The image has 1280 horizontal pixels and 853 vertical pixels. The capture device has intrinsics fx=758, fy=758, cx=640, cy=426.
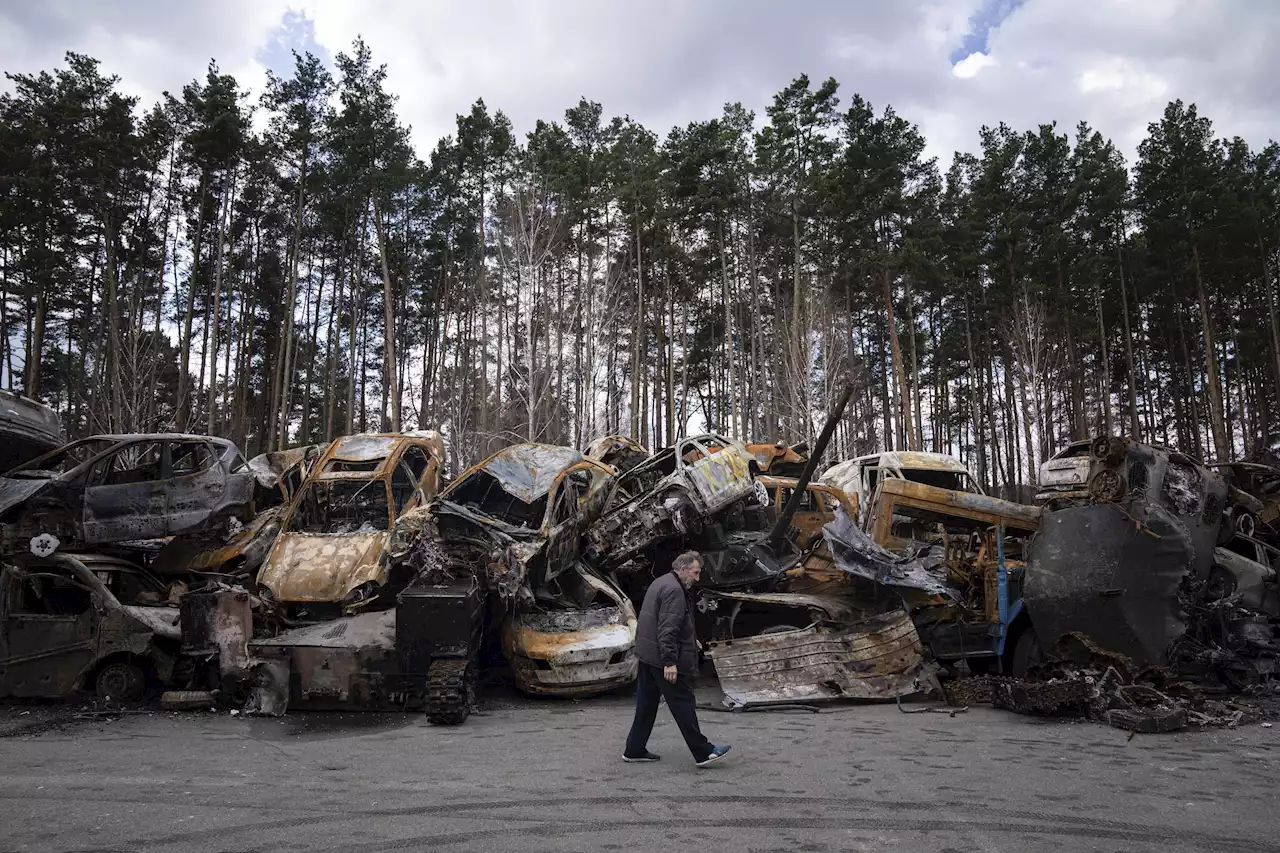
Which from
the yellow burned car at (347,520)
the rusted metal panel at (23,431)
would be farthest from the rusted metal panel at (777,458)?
the rusted metal panel at (23,431)

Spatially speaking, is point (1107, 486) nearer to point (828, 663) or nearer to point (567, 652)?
point (828, 663)

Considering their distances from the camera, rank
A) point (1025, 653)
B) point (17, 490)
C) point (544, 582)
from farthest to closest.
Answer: point (17, 490) → point (544, 582) → point (1025, 653)

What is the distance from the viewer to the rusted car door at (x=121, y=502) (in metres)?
8.80

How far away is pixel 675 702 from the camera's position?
493 centimetres

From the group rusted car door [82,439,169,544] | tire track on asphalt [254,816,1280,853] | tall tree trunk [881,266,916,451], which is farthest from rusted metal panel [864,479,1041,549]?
tall tree trunk [881,266,916,451]

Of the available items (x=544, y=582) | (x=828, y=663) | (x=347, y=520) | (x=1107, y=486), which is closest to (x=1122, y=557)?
(x=1107, y=486)

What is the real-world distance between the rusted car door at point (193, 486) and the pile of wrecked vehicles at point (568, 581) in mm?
28

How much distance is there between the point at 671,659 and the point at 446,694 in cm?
275

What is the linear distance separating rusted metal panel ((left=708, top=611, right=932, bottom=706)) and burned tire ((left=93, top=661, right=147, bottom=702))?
5.64m

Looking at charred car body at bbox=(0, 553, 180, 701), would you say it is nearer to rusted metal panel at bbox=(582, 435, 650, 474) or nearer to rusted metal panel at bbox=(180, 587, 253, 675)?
rusted metal panel at bbox=(180, 587, 253, 675)

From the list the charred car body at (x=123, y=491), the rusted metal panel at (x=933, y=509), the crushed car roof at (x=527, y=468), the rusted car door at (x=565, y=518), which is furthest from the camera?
the rusted metal panel at (x=933, y=509)

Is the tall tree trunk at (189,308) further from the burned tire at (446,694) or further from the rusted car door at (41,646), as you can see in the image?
the burned tire at (446,694)

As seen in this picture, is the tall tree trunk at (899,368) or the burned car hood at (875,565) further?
the tall tree trunk at (899,368)

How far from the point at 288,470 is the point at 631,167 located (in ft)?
71.1
